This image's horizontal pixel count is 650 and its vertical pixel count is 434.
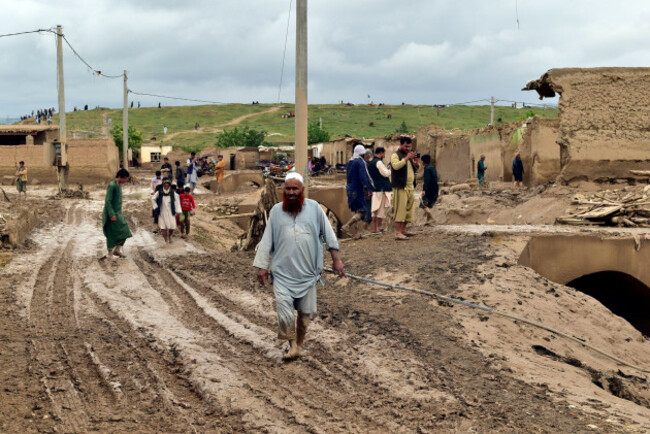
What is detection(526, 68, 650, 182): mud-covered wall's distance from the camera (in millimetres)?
14242

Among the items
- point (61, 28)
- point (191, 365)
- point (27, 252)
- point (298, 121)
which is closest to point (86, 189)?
point (61, 28)

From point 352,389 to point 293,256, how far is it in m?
1.27

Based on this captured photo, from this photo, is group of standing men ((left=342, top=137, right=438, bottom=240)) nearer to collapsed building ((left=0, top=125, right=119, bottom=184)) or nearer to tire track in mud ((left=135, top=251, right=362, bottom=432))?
tire track in mud ((left=135, top=251, right=362, bottom=432))

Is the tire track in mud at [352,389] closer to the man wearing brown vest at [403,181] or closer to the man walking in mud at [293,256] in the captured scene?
the man walking in mud at [293,256]

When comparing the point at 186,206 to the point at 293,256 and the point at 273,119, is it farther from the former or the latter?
the point at 273,119

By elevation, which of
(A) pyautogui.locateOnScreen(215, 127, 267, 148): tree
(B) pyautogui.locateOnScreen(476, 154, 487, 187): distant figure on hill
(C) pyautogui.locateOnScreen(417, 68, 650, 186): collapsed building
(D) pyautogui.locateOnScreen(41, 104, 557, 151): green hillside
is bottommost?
(B) pyautogui.locateOnScreen(476, 154, 487, 187): distant figure on hill

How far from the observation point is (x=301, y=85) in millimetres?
10734

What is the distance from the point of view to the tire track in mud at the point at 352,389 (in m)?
4.52

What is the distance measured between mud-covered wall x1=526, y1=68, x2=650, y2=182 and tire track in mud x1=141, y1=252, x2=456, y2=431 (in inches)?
399

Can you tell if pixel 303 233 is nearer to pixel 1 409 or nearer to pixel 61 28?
pixel 1 409

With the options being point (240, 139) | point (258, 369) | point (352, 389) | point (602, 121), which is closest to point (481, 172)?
point (602, 121)

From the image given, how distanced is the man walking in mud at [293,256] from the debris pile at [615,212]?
765 cm

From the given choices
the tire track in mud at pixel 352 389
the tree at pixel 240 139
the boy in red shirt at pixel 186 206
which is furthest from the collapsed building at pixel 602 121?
the tree at pixel 240 139

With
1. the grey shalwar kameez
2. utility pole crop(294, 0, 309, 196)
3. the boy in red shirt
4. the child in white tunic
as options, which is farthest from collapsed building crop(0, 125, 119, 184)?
the grey shalwar kameez
